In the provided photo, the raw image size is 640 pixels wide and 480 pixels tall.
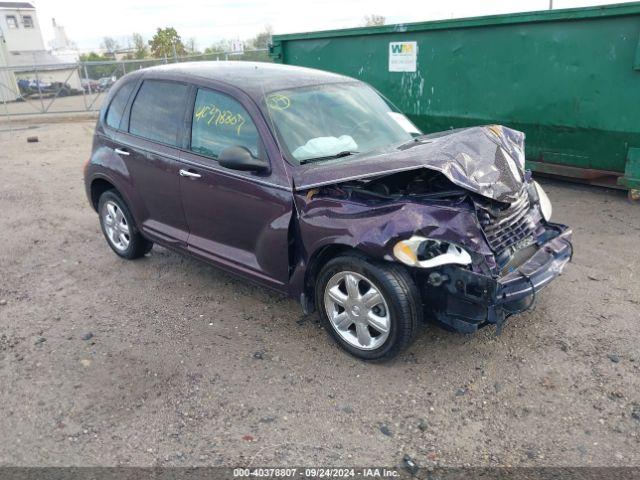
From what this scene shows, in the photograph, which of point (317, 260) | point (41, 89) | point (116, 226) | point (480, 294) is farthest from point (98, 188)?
point (41, 89)

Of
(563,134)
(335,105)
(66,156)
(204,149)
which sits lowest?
(66,156)

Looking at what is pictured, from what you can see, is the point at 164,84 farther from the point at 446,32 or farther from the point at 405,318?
the point at 446,32

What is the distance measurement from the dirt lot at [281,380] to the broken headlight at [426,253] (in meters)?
0.82

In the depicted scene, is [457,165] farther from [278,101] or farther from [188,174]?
[188,174]

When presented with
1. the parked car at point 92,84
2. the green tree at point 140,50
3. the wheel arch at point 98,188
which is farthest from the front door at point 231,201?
the green tree at point 140,50

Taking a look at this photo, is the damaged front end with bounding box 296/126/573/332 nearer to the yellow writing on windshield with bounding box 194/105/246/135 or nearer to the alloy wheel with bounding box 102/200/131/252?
the yellow writing on windshield with bounding box 194/105/246/135

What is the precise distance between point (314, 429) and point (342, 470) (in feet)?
1.10

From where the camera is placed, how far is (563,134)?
22.8ft

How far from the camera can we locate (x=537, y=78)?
275 inches

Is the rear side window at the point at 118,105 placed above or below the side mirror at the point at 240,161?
above

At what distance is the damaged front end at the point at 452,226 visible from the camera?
3.07 meters

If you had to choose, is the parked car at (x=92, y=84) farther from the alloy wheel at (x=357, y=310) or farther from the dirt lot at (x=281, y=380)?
the alloy wheel at (x=357, y=310)

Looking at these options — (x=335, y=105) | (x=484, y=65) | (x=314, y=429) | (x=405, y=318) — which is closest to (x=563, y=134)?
(x=484, y=65)

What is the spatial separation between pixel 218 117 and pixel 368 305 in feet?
6.03
